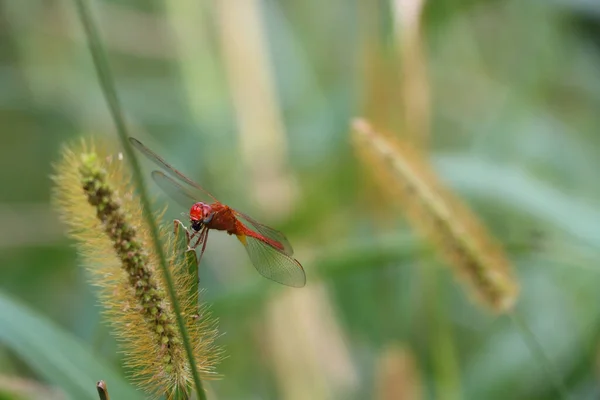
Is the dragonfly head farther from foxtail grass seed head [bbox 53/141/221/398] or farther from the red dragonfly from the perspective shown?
foxtail grass seed head [bbox 53/141/221/398]

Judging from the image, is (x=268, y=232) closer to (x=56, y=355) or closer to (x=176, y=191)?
(x=176, y=191)

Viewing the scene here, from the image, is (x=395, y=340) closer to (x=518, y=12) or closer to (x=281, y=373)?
(x=281, y=373)

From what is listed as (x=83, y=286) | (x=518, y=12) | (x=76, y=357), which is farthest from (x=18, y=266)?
(x=518, y=12)

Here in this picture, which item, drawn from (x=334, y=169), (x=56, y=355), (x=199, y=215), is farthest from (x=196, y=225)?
(x=334, y=169)

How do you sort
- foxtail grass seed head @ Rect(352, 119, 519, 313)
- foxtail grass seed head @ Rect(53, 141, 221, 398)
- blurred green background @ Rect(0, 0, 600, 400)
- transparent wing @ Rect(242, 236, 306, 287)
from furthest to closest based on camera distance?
blurred green background @ Rect(0, 0, 600, 400)
foxtail grass seed head @ Rect(352, 119, 519, 313)
transparent wing @ Rect(242, 236, 306, 287)
foxtail grass seed head @ Rect(53, 141, 221, 398)

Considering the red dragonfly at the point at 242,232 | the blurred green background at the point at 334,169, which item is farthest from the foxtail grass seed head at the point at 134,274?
the blurred green background at the point at 334,169

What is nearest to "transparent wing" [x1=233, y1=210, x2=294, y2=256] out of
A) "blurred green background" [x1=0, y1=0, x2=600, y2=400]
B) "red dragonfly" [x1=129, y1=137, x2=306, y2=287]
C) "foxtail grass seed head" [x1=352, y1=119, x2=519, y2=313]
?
"red dragonfly" [x1=129, y1=137, x2=306, y2=287]

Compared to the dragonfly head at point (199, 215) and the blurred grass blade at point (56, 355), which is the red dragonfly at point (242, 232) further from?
the blurred grass blade at point (56, 355)
